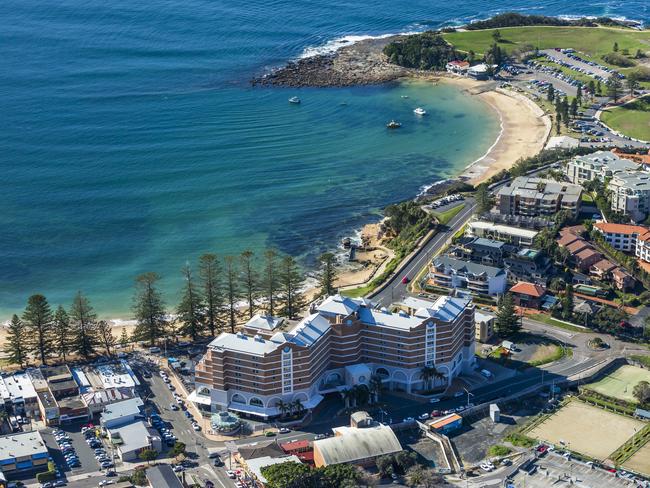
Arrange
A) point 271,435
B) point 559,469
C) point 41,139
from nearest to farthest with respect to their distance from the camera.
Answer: point 559,469 → point 271,435 → point 41,139

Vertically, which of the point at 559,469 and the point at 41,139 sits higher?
the point at 41,139

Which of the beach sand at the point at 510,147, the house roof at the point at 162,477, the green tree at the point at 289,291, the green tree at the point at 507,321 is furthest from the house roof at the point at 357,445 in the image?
the beach sand at the point at 510,147

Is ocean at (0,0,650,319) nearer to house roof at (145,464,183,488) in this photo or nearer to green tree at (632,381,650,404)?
house roof at (145,464,183,488)

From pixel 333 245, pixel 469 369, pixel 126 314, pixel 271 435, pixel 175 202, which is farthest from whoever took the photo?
pixel 175 202

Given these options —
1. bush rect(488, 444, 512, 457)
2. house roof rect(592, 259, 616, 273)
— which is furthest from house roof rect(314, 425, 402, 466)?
house roof rect(592, 259, 616, 273)

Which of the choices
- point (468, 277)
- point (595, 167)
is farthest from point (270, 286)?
point (595, 167)

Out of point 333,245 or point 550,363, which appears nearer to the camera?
point 550,363

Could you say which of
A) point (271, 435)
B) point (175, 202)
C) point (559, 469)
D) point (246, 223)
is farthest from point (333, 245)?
point (559, 469)

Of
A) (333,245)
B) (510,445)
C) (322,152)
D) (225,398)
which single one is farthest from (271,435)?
(322,152)

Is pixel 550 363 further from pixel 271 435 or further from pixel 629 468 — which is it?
pixel 271 435
